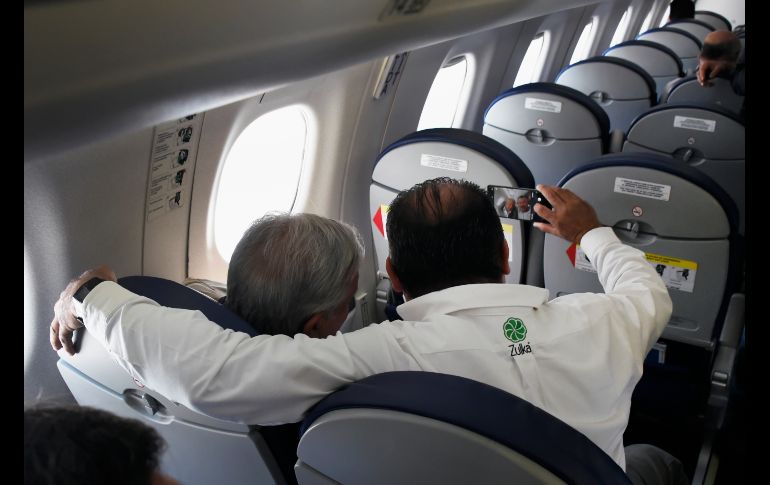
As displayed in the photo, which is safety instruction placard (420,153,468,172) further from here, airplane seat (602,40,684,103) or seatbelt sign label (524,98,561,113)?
airplane seat (602,40,684,103)

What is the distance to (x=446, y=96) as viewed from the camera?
4.93m

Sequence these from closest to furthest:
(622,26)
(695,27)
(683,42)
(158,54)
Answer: (158,54), (683,42), (695,27), (622,26)

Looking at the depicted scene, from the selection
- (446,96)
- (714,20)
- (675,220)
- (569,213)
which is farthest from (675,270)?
(714,20)

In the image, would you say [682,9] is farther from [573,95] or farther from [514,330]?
[514,330]

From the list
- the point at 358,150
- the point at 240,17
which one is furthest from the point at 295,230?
the point at 358,150

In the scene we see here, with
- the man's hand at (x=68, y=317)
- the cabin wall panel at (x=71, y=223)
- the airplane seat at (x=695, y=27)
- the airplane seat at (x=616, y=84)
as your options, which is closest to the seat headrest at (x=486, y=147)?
the cabin wall panel at (x=71, y=223)

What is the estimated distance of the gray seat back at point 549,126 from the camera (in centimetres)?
350

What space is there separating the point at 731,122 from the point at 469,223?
2.32m

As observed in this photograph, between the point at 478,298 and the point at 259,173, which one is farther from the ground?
the point at 478,298

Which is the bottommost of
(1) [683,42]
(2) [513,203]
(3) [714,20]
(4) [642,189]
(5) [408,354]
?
(5) [408,354]

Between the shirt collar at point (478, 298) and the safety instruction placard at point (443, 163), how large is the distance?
37.3 inches

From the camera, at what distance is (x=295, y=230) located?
1.49 metres

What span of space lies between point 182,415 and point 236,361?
22 cm
